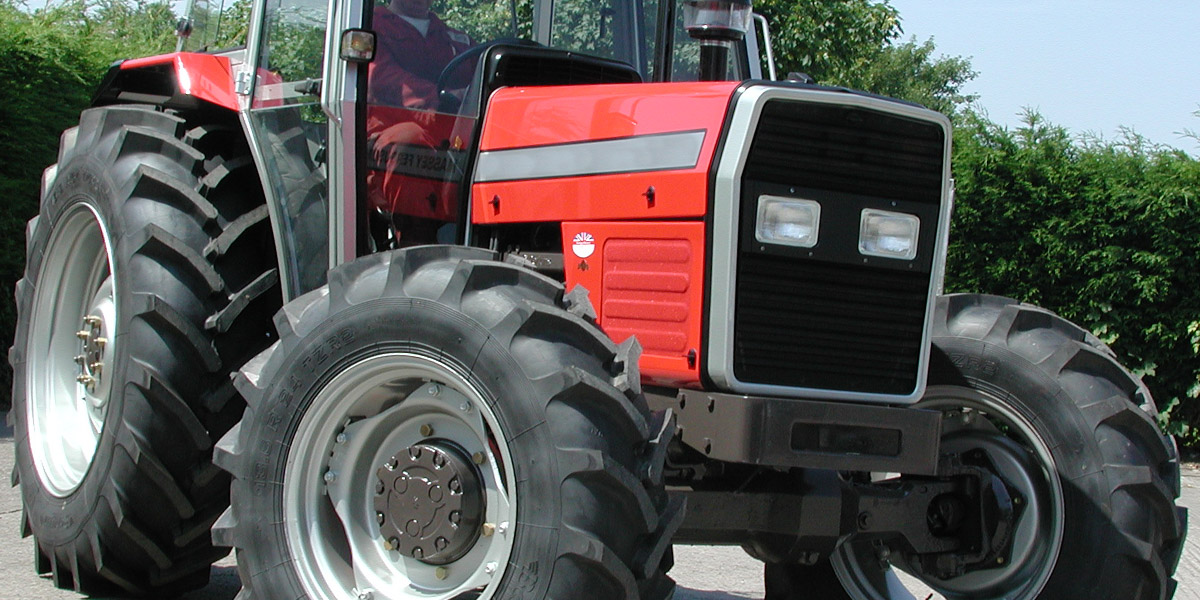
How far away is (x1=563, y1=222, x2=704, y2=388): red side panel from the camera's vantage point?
3.94m

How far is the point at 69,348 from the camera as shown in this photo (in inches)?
217

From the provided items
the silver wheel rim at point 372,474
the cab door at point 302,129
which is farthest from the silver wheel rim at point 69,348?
the silver wheel rim at point 372,474

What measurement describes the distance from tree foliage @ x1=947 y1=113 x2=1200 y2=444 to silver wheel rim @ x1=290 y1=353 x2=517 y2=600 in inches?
284

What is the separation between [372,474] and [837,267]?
59.0 inches

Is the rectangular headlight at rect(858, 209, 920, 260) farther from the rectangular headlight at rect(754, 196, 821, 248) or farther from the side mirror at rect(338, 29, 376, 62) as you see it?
the side mirror at rect(338, 29, 376, 62)

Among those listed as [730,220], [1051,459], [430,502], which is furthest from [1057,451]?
[430,502]

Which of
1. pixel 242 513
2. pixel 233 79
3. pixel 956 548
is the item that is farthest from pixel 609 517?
pixel 233 79

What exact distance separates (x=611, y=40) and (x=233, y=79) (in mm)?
1465

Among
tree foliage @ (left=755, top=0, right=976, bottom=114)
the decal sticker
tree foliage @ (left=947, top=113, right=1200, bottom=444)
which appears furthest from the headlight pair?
tree foliage @ (left=947, top=113, right=1200, bottom=444)

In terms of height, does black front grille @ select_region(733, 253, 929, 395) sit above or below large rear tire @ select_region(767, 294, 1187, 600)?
above

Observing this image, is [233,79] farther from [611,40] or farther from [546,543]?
[546,543]

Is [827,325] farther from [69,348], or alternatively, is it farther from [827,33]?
[827,33]

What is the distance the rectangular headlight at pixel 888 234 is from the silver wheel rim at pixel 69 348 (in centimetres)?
281

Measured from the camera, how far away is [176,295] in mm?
4602
